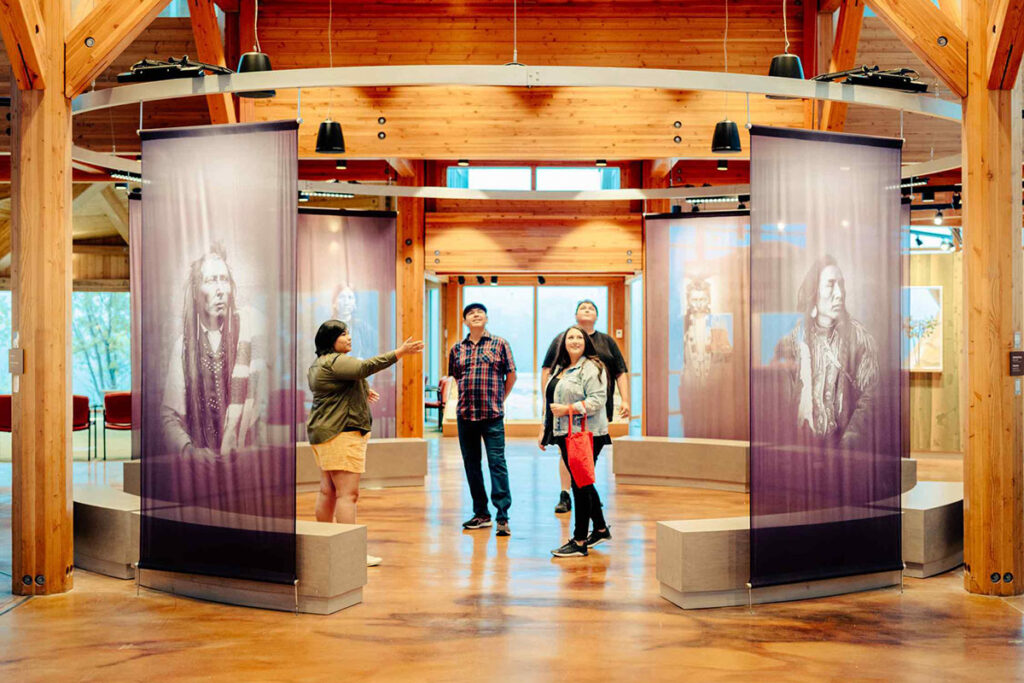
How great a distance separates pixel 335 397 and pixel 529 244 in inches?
358

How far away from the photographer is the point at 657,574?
18.4 feet

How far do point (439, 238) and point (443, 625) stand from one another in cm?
1024

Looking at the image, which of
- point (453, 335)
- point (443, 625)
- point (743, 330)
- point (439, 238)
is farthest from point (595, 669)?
point (453, 335)

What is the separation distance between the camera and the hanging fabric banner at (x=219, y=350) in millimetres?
5285

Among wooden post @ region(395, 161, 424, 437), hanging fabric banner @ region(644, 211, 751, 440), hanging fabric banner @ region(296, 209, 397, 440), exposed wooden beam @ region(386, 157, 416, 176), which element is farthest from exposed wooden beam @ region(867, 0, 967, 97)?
wooden post @ region(395, 161, 424, 437)

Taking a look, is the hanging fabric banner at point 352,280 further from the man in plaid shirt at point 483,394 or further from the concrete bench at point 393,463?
the man in plaid shirt at point 483,394

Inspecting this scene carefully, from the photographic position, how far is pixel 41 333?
567cm

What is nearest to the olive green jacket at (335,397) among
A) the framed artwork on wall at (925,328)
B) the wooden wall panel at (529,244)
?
the wooden wall panel at (529,244)

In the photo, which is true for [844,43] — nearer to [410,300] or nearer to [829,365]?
[829,365]

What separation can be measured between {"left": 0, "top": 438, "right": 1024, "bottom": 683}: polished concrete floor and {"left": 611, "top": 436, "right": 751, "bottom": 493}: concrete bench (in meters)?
3.35

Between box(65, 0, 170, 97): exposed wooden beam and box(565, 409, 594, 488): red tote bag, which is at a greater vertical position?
box(65, 0, 170, 97): exposed wooden beam

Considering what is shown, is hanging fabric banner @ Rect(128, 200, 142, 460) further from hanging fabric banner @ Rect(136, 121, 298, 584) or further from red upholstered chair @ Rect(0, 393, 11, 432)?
red upholstered chair @ Rect(0, 393, 11, 432)

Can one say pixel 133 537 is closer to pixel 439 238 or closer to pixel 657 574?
pixel 657 574

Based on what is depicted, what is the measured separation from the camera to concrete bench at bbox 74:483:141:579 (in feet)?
19.8
